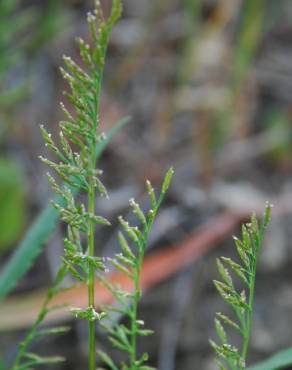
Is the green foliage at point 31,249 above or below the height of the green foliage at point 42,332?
above

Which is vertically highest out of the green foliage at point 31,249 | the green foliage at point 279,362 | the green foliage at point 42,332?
the green foliage at point 31,249

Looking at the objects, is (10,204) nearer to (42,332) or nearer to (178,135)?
(178,135)

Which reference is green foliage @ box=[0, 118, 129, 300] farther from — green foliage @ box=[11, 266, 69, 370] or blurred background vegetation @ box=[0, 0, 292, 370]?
blurred background vegetation @ box=[0, 0, 292, 370]

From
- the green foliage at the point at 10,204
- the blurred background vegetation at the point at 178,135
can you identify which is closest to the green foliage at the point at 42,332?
the blurred background vegetation at the point at 178,135

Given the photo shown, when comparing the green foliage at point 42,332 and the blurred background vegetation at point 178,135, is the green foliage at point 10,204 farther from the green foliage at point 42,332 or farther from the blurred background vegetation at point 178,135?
the green foliage at point 42,332

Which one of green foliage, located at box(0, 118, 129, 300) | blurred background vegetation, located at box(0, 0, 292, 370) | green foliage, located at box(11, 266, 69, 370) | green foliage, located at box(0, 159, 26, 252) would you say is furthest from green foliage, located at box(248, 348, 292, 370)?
green foliage, located at box(0, 159, 26, 252)

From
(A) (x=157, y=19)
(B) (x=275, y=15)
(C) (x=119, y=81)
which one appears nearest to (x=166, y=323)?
(C) (x=119, y=81)

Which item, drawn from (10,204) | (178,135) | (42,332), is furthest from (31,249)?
(178,135)

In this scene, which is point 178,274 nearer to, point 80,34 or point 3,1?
point 3,1

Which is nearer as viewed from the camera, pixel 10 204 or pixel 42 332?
pixel 42 332
